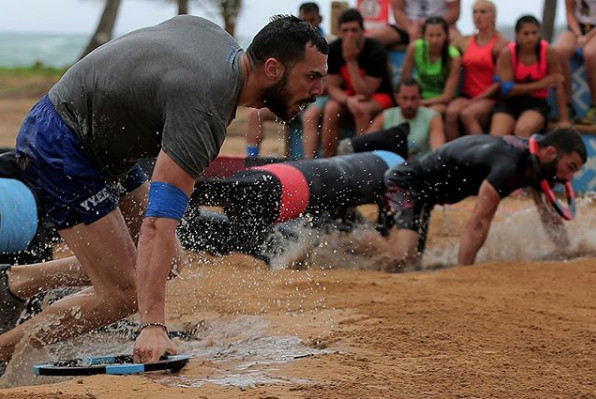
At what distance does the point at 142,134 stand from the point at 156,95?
26cm

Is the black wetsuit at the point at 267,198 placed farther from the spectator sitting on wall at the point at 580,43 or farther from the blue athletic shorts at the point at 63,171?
the spectator sitting on wall at the point at 580,43

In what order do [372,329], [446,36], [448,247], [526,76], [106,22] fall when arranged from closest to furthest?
[372,329] → [448,247] → [526,76] → [446,36] → [106,22]

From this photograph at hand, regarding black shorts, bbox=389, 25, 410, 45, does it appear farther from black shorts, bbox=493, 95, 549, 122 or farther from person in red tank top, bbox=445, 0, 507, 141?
black shorts, bbox=493, 95, 549, 122

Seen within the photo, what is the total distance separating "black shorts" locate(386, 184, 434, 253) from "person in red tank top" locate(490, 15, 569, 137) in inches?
79.2

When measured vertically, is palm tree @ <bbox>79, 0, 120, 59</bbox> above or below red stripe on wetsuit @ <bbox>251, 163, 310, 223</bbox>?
above

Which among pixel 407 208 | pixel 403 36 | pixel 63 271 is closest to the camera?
pixel 63 271

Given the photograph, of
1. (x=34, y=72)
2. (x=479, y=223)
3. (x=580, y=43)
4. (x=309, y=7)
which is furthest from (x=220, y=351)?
(x=34, y=72)

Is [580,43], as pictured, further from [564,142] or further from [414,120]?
[564,142]

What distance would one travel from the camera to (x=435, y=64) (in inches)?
398

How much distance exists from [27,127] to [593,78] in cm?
664

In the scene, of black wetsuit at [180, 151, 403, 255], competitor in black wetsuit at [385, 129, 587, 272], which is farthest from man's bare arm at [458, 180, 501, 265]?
black wetsuit at [180, 151, 403, 255]

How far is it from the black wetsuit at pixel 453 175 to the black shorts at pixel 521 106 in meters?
2.12

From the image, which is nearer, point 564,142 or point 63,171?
point 63,171

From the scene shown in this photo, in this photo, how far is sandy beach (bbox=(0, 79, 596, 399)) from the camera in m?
4.33
